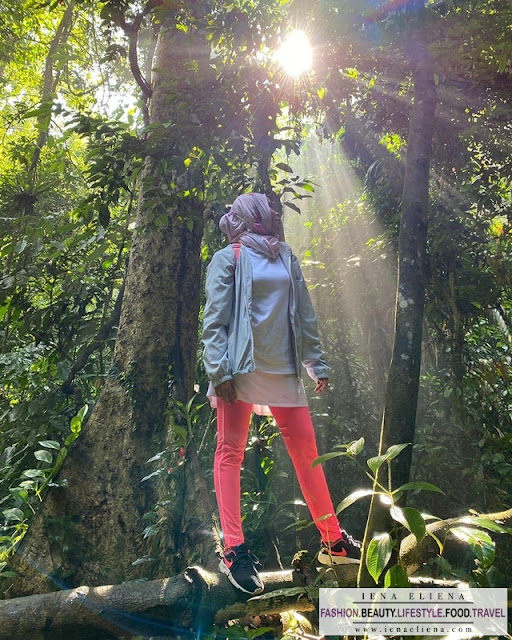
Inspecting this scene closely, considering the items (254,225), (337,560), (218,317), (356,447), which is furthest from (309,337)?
(337,560)

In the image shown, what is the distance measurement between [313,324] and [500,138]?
225 centimetres

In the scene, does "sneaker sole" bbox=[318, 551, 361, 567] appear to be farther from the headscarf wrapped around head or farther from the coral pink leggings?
the headscarf wrapped around head

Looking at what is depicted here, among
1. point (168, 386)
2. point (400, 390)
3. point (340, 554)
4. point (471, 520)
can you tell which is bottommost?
point (340, 554)

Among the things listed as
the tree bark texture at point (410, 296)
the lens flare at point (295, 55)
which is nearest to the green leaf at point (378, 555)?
the tree bark texture at point (410, 296)

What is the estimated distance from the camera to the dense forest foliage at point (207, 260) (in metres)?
2.72

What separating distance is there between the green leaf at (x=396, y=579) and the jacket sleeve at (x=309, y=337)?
3.48 feet

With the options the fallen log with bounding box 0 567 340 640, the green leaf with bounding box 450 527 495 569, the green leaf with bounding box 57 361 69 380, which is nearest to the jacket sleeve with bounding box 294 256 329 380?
the fallen log with bounding box 0 567 340 640

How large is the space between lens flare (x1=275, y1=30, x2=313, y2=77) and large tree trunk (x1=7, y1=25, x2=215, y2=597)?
0.66m

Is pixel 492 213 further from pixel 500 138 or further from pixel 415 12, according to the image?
pixel 415 12

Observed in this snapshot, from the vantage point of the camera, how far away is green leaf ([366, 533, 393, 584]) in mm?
1345

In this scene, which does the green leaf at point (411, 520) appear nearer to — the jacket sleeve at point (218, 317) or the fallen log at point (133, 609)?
the fallen log at point (133, 609)

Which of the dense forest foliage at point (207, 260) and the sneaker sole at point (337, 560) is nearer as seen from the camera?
the sneaker sole at point (337, 560)

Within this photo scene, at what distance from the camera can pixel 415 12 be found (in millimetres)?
2479

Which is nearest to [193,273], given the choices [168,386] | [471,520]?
[168,386]
